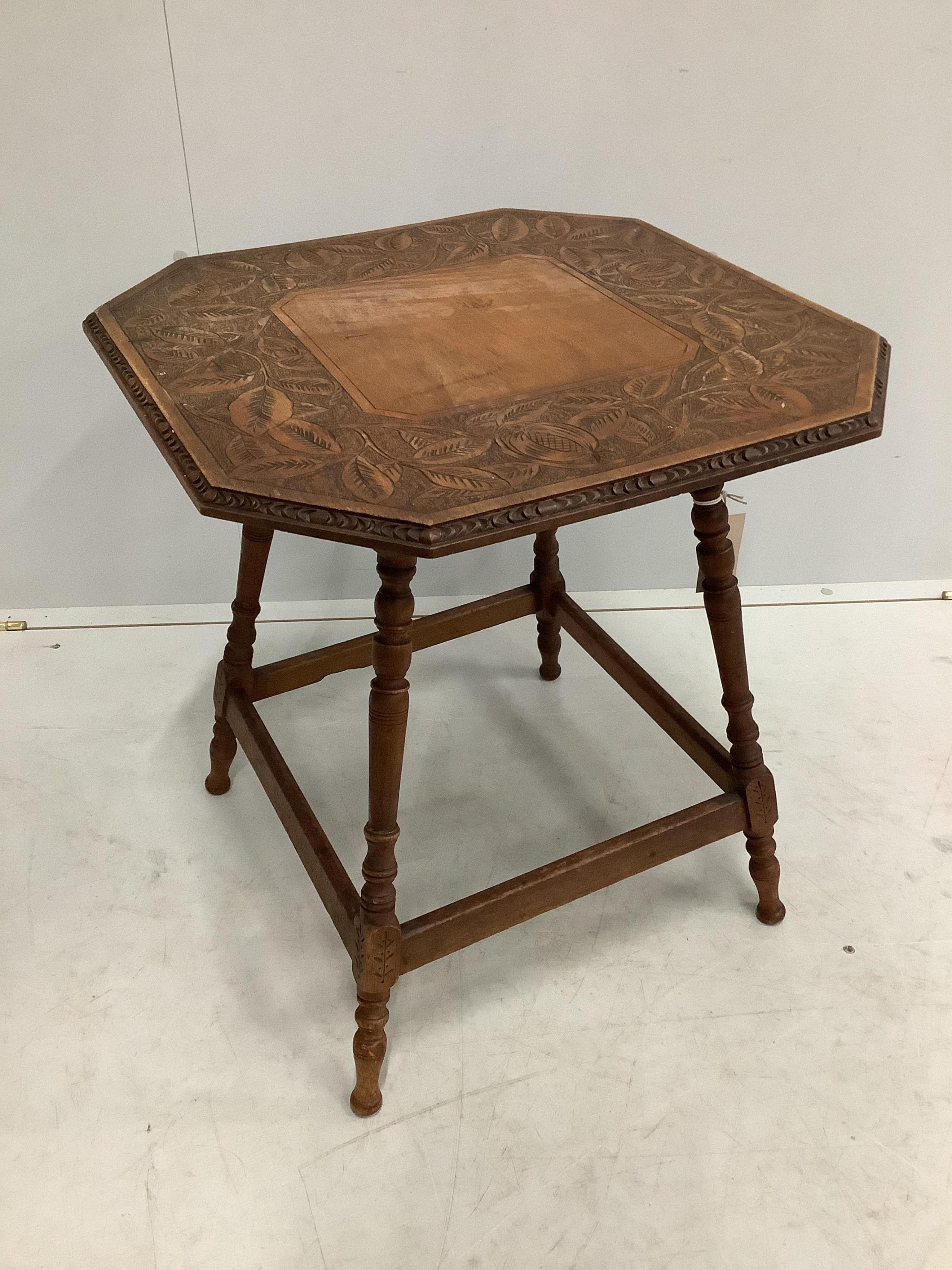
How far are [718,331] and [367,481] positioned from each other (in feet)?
2.16

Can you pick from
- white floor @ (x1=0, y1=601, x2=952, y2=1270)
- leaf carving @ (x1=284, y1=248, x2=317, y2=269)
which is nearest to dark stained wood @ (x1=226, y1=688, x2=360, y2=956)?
white floor @ (x1=0, y1=601, x2=952, y2=1270)

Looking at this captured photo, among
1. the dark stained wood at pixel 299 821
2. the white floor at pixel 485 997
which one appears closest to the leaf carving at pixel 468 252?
the dark stained wood at pixel 299 821

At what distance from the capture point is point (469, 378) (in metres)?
1.46

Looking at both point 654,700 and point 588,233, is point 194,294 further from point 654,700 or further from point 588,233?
point 654,700

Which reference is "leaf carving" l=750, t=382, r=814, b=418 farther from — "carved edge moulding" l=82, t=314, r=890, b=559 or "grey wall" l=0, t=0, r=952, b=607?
"grey wall" l=0, t=0, r=952, b=607

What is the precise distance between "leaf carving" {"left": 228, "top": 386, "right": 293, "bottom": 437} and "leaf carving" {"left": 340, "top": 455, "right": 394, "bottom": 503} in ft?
0.46

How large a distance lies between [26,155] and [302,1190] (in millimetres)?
1905

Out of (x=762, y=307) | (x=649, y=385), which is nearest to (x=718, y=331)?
(x=762, y=307)

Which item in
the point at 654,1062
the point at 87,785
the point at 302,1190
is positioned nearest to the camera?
the point at 302,1190

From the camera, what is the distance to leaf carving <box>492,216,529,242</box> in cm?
193

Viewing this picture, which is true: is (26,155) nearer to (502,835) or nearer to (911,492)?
(502,835)

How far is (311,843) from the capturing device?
1.70m

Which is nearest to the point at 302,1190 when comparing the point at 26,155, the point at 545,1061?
the point at 545,1061

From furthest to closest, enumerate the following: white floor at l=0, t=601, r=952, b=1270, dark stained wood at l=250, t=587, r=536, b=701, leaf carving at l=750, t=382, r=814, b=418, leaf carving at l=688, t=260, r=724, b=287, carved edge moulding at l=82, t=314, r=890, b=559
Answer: dark stained wood at l=250, t=587, r=536, b=701, leaf carving at l=688, t=260, r=724, b=287, white floor at l=0, t=601, r=952, b=1270, leaf carving at l=750, t=382, r=814, b=418, carved edge moulding at l=82, t=314, r=890, b=559
